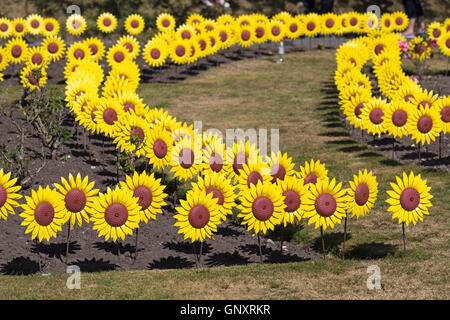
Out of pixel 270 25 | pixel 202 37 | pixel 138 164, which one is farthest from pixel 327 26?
pixel 138 164

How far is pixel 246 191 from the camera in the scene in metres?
A: 10.9

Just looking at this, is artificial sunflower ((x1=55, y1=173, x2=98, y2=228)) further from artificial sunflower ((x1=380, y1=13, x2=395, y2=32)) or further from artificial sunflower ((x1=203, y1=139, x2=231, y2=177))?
artificial sunflower ((x1=380, y1=13, x2=395, y2=32))

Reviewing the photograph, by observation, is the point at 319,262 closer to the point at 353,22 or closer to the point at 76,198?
the point at 76,198

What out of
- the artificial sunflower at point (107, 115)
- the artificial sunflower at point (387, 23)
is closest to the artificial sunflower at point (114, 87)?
the artificial sunflower at point (107, 115)

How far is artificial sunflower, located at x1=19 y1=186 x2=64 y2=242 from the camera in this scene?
34.9 feet

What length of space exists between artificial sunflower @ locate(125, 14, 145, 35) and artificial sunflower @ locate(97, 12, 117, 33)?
0.53m

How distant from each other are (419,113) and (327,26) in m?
17.2

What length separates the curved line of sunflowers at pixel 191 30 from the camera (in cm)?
2630

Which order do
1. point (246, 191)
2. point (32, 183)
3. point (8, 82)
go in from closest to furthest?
point (246, 191)
point (32, 183)
point (8, 82)

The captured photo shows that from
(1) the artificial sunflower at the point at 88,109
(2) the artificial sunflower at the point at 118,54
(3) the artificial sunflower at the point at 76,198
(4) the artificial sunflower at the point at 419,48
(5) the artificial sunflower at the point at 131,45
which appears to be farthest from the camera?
(5) the artificial sunflower at the point at 131,45

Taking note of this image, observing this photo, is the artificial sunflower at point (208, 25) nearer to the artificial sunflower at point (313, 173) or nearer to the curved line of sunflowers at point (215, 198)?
the curved line of sunflowers at point (215, 198)

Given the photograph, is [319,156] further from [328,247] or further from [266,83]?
[266,83]

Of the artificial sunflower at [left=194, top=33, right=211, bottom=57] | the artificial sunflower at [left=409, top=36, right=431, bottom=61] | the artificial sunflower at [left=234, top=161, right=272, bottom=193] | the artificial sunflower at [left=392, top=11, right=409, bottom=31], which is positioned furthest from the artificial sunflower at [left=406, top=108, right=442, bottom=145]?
the artificial sunflower at [left=392, top=11, right=409, bottom=31]

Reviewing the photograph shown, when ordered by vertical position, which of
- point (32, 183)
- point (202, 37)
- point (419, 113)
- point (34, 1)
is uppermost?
point (34, 1)
